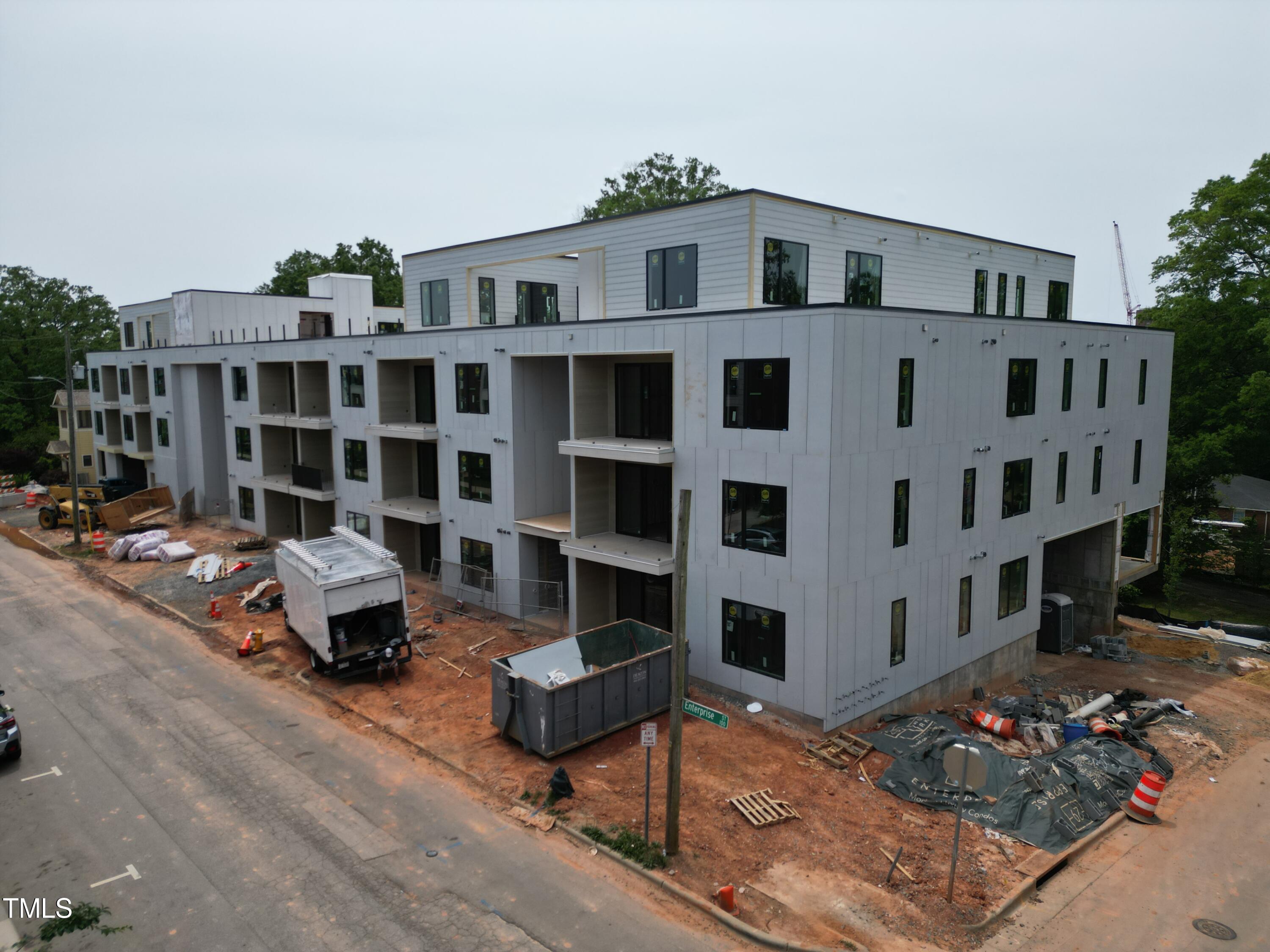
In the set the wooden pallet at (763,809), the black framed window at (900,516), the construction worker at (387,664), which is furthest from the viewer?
the construction worker at (387,664)

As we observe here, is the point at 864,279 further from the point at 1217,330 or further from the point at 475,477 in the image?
the point at 1217,330

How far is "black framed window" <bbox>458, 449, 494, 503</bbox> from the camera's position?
27.7 meters

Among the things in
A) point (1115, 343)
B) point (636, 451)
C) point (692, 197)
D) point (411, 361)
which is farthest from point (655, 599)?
point (692, 197)

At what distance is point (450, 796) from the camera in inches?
647

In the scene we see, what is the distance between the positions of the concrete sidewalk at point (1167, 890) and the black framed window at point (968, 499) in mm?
7723

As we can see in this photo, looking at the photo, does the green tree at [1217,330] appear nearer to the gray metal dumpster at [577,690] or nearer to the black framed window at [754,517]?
the black framed window at [754,517]

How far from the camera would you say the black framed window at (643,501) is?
23.8 m

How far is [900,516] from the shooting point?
65.5 feet

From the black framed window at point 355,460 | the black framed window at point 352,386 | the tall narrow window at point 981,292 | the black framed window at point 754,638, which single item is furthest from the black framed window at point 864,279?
the black framed window at point 355,460

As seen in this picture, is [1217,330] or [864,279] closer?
[864,279]

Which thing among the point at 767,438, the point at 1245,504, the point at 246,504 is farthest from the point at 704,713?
the point at 1245,504

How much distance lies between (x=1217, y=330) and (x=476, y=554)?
39.6m

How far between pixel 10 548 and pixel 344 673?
30.0 m

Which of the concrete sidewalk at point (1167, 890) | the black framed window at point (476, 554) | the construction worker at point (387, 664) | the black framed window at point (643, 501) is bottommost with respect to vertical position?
the concrete sidewalk at point (1167, 890)
